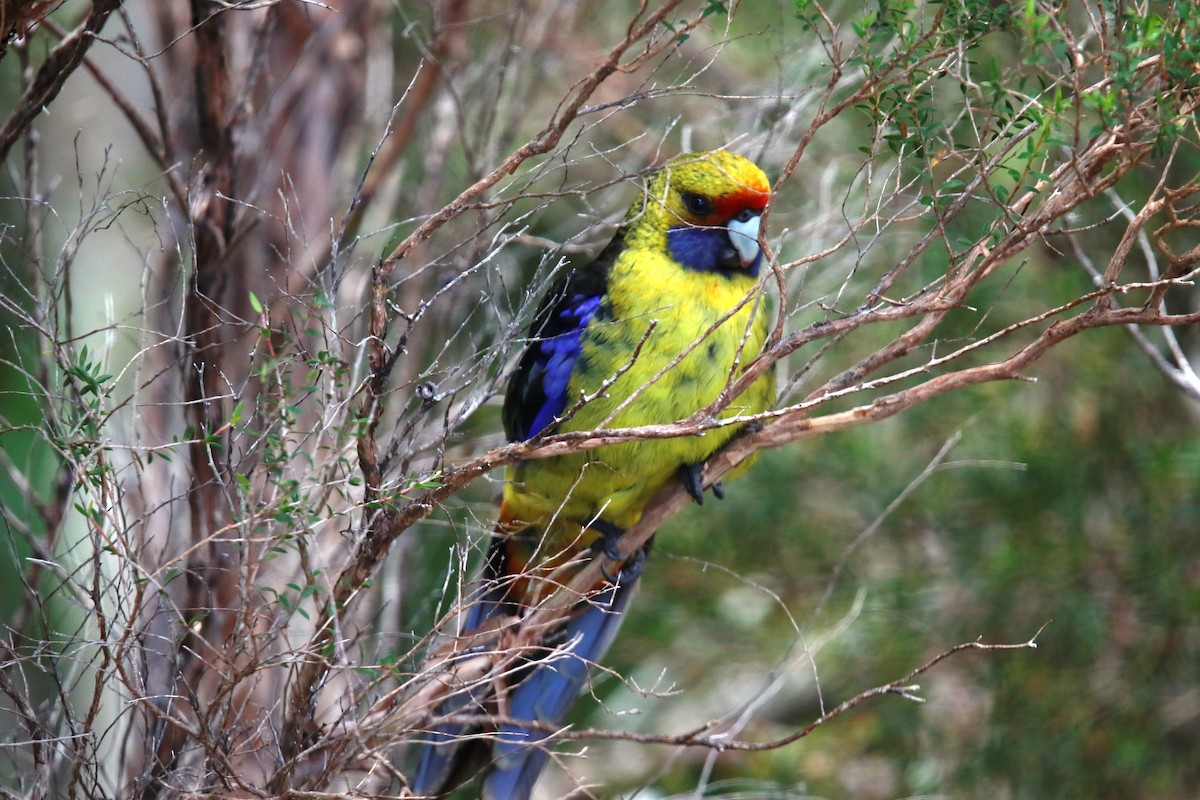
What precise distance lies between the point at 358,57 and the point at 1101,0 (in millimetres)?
2711

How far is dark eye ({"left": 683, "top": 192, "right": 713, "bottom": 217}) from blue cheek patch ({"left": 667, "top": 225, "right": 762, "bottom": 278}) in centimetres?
4

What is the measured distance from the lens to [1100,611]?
3631 mm

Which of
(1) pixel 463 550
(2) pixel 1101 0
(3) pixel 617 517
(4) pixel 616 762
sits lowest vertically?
(4) pixel 616 762

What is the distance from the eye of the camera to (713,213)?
2.66 m

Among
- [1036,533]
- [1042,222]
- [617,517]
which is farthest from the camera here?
[1036,533]

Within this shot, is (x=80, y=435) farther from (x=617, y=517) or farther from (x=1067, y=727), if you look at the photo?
(x=1067, y=727)

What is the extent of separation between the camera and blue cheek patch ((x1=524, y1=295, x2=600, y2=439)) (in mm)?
2650

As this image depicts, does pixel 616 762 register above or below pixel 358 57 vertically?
below

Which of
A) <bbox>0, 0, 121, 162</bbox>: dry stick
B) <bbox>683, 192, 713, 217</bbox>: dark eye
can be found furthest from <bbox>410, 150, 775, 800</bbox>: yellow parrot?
<bbox>0, 0, 121, 162</bbox>: dry stick

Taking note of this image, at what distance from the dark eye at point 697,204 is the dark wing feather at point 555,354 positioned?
0.20m

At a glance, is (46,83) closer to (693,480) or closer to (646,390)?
(646,390)

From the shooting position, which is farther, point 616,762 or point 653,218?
point 616,762

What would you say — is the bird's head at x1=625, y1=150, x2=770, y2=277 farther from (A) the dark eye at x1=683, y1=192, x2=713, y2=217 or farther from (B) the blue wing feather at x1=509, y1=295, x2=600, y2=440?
(B) the blue wing feather at x1=509, y1=295, x2=600, y2=440

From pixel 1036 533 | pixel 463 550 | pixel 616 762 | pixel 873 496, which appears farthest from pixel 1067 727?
pixel 463 550
